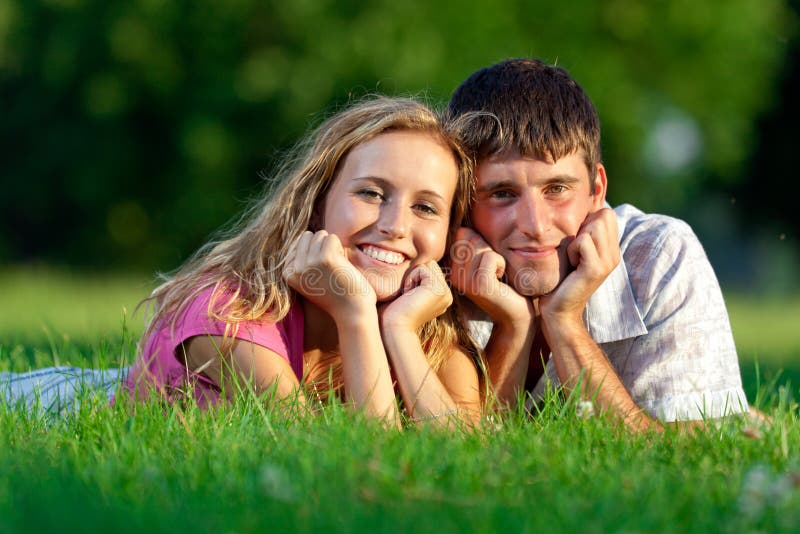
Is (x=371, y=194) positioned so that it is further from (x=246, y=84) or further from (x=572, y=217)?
(x=246, y=84)

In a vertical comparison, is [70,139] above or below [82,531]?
above

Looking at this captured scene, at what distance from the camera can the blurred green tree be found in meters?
20.6

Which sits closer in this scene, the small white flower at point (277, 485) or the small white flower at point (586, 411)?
the small white flower at point (277, 485)

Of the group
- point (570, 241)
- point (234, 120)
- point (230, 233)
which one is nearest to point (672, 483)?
point (570, 241)

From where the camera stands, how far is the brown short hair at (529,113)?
4.31 metres

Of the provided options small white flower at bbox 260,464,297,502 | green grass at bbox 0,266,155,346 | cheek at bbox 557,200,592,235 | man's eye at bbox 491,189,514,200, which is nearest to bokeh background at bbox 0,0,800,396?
green grass at bbox 0,266,155,346

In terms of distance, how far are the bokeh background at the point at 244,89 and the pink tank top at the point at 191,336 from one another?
44.7 feet

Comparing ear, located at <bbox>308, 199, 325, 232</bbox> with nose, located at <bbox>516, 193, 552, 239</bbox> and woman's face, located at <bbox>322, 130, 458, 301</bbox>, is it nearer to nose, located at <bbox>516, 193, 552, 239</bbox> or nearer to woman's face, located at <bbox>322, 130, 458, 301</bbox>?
woman's face, located at <bbox>322, 130, 458, 301</bbox>

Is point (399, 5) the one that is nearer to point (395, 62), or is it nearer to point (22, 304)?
A: point (395, 62)

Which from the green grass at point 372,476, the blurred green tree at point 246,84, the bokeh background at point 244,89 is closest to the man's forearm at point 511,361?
the green grass at point 372,476

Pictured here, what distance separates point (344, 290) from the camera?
153 inches

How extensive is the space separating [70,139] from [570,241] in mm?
21625

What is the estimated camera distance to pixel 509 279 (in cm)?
437

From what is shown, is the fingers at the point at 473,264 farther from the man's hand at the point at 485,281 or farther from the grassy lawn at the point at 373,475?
the grassy lawn at the point at 373,475
